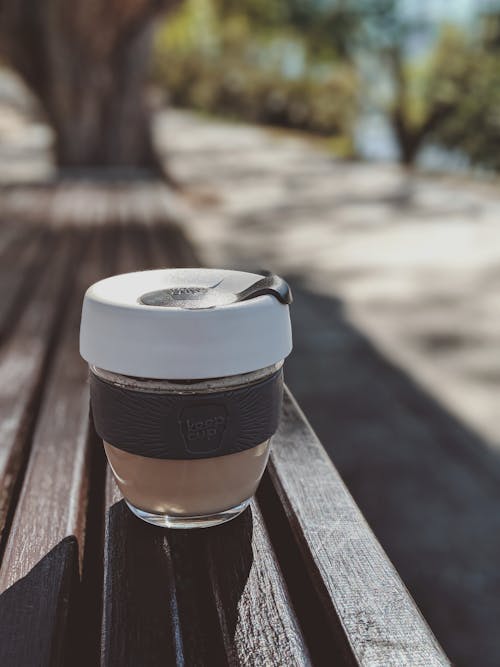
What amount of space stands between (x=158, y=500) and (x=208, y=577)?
0.11 metres

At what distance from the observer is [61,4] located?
6574 mm

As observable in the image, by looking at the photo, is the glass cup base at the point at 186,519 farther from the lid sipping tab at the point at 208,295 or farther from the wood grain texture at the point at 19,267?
the wood grain texture at the point at 19,267

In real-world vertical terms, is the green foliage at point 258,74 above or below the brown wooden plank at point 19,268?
below

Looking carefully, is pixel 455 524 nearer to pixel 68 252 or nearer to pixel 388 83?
pixel 68 252

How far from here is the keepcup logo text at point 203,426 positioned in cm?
83

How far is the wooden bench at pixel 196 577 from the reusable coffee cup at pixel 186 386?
0.07 metres

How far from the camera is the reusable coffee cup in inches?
32.3

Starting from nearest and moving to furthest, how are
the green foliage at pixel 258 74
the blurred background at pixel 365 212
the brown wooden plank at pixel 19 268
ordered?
1. the brown wooden plank at pixel 19 268
2. the blurred background at pixel 365 212
3. the green foliage at pixel 258 74

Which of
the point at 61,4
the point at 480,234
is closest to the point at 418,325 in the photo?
the point at 480,234

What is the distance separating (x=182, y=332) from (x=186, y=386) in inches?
2.3

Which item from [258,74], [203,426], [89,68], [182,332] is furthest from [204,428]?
[258,74]

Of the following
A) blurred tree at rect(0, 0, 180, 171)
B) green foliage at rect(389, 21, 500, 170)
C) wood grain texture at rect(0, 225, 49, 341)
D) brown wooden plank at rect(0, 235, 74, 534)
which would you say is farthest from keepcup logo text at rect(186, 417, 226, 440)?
green foliage at rect(389, 21, 500, 170)

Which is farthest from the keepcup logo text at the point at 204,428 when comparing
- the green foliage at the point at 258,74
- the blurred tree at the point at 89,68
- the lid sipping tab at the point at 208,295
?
the green foliage at the point at 258,74

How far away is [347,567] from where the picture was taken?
2.86 feet
